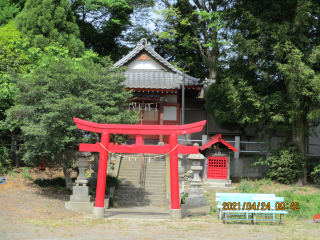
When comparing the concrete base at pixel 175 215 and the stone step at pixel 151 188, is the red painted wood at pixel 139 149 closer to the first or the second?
the concrete base at pixel 175 215

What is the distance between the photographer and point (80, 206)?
10.7 meters

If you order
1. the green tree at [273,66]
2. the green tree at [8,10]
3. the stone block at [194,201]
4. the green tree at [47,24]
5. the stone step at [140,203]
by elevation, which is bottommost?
the stone step at [140,203]

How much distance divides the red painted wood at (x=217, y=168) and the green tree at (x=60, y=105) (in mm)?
4432

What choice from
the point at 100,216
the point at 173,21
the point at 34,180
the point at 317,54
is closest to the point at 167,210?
the point at 100,216

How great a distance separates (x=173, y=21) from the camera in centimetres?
2556

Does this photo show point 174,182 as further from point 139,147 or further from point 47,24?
point 47,24

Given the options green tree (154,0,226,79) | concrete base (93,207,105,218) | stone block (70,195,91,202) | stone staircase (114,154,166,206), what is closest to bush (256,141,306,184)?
stone staircase (114,154,166,206)

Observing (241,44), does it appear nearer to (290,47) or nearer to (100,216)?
(290,47)

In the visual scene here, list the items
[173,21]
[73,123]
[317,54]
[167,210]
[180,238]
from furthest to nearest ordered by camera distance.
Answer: [173,21]
[317,54]
[167,210]
[73,123]
[180,238]

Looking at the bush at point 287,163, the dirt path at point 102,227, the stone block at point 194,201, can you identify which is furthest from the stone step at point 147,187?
the bush at point 287,163

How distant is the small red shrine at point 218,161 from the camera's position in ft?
47.0

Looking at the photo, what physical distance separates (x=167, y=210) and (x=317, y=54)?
27.0 feet

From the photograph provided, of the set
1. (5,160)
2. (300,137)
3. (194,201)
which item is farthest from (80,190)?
(300,137)

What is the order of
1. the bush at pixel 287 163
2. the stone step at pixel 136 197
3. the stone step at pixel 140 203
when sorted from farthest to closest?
the bush at pixel 287 163 → the stone step at pixel 136 197 → the stone step at pixel 140 203
